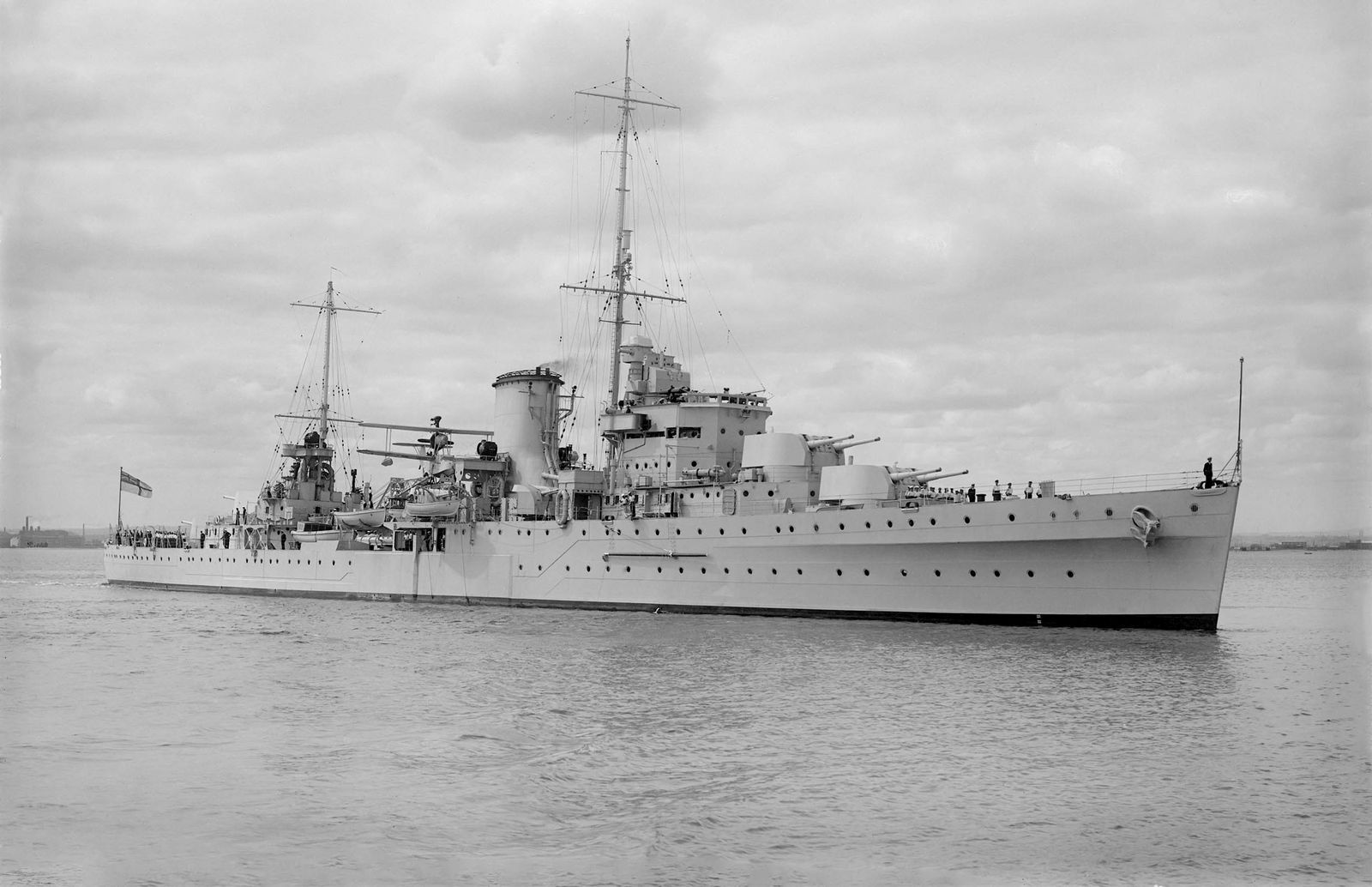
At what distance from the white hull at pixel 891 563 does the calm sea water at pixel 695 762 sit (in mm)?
1279

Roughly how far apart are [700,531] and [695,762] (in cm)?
1893

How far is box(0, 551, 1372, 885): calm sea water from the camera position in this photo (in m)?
10.9

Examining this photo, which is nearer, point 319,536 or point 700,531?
point 700,531

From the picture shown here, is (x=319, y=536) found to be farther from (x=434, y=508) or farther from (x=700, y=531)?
(x=700, y=531)

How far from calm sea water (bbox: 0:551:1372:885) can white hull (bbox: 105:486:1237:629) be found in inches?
50.4

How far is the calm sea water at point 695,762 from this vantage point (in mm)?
10945

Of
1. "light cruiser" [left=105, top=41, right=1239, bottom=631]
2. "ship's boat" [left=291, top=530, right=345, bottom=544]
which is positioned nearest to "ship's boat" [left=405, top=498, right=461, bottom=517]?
"light cruiser" [left=105, top=41, right=1239, bottom=631]

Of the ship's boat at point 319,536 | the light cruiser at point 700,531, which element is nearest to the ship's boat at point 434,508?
the light cruiser at point 700,531

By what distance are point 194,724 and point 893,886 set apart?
12195 millimetres

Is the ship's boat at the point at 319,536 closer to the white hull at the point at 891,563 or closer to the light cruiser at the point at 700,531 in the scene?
the light cruiser at the point at 700,531

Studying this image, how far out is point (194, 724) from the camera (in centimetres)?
1767

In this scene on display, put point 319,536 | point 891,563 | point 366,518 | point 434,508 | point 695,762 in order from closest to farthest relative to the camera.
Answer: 1. point 695,762
2. point 891,563
3. point 434,508
4. point 366,518
5. point 319,536

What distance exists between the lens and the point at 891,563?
3036 centimetres

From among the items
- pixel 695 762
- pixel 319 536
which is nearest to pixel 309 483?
pixel 319 536
